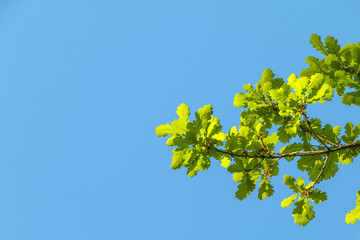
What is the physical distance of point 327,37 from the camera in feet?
13.6

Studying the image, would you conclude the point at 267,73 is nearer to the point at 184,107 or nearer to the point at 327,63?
the point at 327,63

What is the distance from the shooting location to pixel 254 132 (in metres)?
4.20

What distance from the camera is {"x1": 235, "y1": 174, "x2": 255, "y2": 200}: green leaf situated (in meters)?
4.15

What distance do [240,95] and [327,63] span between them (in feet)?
4.76

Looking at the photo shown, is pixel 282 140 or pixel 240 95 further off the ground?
pixel 240 95

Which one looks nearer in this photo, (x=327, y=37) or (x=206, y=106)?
(x=206, y=106)

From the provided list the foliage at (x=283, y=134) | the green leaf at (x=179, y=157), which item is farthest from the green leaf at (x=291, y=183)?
the green leaf at (x=179, y=157)

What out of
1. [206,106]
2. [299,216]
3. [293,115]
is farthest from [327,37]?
[299,216]

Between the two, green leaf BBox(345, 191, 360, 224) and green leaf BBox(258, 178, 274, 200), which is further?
green leaf BBox(258, 178, 274, 200)

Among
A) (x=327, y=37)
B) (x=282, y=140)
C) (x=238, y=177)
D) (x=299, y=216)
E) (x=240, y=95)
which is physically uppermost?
(x=327, y=37)

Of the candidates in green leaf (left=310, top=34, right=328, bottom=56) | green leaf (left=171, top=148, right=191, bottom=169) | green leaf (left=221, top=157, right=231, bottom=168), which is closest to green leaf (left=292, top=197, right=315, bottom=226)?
green leaf (left=221, top=157, right=231, bottom=168)

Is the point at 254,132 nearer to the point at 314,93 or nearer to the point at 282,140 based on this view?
the point at 282,140

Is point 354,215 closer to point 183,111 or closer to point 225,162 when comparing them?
point 225,162

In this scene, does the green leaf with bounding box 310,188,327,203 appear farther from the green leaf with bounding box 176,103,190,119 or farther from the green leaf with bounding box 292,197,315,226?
the green leaf with bounding box 176,103,190,119
